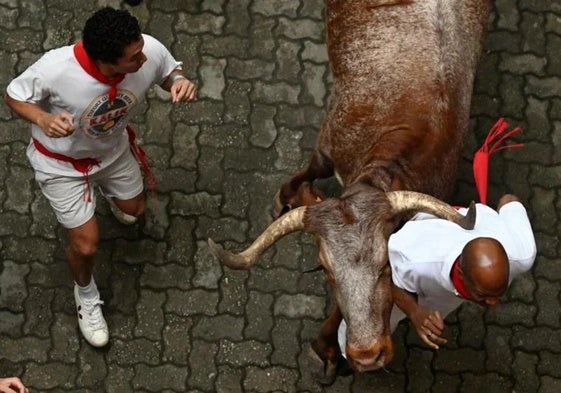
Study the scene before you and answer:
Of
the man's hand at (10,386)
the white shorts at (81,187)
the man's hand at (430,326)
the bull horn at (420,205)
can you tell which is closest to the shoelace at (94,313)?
the white shorts at (81,187)

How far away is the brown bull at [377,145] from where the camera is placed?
16.9 ft

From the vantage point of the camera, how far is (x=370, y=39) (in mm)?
6445

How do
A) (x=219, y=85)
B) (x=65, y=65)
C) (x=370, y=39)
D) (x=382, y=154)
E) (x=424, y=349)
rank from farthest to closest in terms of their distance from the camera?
1. (x=219, y=85)
2. (x=424, y=349)
3. (x=370, y=39)
4. (x=382, y=154)
5. (x=65, y=65)

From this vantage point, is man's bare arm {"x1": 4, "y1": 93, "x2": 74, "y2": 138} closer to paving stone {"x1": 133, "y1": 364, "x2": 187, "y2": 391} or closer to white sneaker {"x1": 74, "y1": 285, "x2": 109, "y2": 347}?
white sneaker {"x1": 74, "y1": 285, "x2": 109, "y2": 347}

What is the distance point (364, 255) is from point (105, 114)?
1727 millimetres

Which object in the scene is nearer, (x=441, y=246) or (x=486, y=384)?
(x=441, y=246)

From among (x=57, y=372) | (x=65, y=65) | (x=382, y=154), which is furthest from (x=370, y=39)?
(x=57, y=372)

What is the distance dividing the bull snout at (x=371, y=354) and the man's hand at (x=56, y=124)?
1.93 meters

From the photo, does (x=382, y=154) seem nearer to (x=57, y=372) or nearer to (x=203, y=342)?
(x=203, y=342)

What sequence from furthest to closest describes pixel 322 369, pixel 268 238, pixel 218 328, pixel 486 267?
pixel 218 328, pixel 322 369, pixel 268 238, pixel 486 267

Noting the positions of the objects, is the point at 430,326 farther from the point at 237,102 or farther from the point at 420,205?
the point at 237,102

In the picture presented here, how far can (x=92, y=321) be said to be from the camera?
6719 mm

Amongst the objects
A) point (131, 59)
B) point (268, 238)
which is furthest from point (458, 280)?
point (131, 59)

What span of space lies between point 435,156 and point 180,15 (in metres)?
2.80
